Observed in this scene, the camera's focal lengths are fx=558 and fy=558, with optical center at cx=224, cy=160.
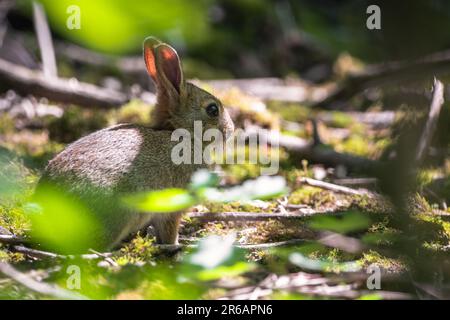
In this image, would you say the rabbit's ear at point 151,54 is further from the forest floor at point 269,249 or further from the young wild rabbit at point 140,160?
the forest floor at point 269,249

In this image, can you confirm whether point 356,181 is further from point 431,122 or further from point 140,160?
point 140,160

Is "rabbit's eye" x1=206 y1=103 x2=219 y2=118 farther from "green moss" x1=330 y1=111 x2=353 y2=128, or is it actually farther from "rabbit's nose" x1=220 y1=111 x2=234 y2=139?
"green moss" x1=330 y1=111 x2=353 y2=128

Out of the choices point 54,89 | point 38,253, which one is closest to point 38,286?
point 38,253

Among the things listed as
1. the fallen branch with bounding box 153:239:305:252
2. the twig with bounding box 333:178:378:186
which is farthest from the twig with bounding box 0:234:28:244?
the twig with bounding box 333:178:378:186

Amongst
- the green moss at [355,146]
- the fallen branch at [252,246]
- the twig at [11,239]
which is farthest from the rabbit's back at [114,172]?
the green moss at [355,146]
